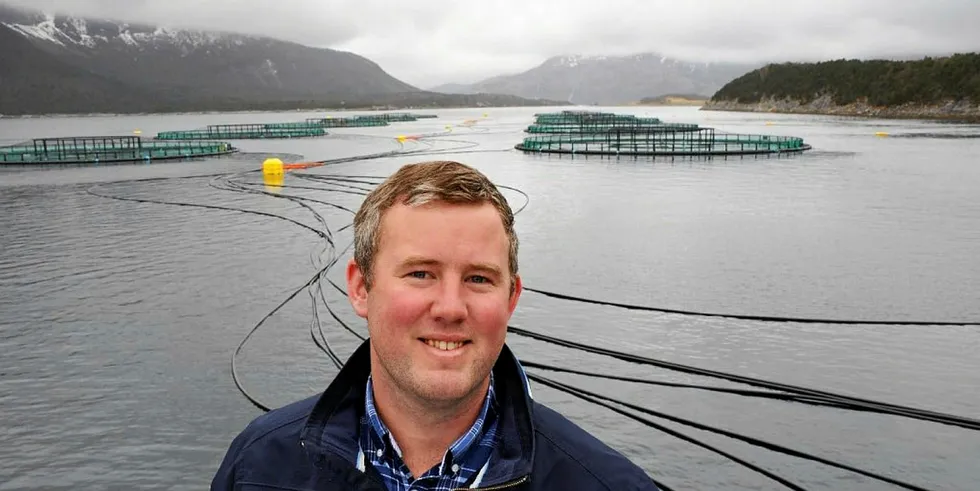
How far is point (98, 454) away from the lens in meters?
10.7

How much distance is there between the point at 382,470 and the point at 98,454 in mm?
9658

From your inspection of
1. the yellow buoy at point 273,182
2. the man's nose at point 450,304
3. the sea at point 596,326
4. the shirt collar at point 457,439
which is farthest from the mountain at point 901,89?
the man's nose at point 450,304

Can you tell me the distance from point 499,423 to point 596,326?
529 inches

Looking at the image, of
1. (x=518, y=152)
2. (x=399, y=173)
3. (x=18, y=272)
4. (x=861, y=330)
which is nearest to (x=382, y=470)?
(x=399, y=173)

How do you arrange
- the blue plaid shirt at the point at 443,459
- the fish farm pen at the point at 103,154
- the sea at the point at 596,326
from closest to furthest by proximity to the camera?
1. the blue plaid shirt at the point at 443,459
2. the sea at the point at 596,326
3. the fish farm pen at the point at 103,154

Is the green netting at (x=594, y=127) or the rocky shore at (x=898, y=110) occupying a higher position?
the rocky shore at (x=898, y=110)

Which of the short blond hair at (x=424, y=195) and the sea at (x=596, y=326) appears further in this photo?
the sea at (x=596, y=326)

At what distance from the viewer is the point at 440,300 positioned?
8.76ft

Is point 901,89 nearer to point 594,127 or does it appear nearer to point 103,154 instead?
point 594,127

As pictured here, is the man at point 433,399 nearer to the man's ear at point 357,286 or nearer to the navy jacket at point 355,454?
the navy jacket at point 355,454

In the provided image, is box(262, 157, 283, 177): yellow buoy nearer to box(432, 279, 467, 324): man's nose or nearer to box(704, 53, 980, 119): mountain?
box(432, 279, 467, 324): man's nose

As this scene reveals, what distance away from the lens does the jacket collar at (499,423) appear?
267cm

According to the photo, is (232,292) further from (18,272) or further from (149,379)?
(18,272)

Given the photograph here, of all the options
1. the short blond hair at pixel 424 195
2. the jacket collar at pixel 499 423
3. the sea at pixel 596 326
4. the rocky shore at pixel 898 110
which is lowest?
the sea at pixel 596 326
